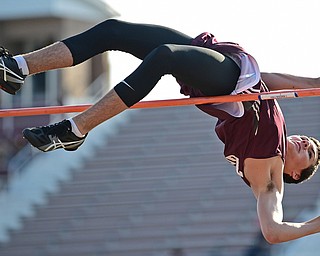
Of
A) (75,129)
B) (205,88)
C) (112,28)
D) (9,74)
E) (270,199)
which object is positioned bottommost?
(270,199)

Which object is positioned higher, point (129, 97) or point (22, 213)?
point (129, 97)

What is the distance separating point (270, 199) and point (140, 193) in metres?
6.03

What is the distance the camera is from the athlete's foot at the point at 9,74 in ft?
16.3

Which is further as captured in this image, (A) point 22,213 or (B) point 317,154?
(A) point 22,213

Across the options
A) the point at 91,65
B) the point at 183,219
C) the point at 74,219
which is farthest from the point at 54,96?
the point at 183,219

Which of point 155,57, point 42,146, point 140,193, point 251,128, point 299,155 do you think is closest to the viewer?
point 155,57

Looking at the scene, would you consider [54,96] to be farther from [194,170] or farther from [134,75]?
[134,75]

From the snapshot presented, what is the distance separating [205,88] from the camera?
4.94 metres

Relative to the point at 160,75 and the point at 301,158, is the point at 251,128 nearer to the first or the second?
the point at 301,158

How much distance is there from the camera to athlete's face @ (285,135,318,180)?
207 inches

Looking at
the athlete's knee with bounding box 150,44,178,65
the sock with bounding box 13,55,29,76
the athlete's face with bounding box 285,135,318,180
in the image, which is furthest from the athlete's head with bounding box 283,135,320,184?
the sock with bounding box 13,55,29,76

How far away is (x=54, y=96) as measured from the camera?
14828mm

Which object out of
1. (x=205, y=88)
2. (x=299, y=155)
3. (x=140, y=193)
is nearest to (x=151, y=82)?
(x=205, y=88)

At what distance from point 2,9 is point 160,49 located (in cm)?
1109
